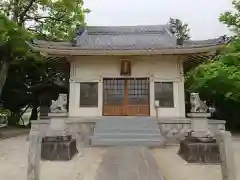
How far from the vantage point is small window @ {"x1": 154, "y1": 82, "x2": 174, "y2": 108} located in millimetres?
13477

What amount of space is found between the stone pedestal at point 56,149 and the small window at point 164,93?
6539mm

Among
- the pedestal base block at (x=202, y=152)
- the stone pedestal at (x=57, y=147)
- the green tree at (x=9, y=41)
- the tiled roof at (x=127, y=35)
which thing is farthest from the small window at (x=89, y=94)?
the pedestal base block at (x=202, y=152)

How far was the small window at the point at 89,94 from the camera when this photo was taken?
13547 mm

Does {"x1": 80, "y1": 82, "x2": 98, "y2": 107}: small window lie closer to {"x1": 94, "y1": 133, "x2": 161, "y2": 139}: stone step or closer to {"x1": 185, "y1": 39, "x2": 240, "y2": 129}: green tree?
{"x1": 94, "y1": 133, "x2": 161, "y2": 139}: stone step

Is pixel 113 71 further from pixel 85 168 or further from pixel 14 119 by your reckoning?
pixel 14 119

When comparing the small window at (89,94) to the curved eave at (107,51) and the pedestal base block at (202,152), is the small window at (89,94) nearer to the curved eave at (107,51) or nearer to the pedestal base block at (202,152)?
the curved eave at (107,51)

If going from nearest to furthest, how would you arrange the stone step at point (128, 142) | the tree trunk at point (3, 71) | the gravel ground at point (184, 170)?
the gravel ground at point (184, 170)
the stone step at point (128, 142)
the tree trunk at point (3, 71)

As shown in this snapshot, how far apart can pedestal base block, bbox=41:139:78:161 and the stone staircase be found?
113 inches

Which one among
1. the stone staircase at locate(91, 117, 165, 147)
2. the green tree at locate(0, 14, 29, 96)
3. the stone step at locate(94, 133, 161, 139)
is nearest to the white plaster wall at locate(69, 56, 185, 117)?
the stone staircase at locate(91, 117, 165, 147)

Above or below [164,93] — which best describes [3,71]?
above

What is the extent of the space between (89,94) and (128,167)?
7651 mm

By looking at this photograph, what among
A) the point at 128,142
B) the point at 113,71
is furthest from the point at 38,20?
the point at 128,142

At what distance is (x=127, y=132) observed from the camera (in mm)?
11375

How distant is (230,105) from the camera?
1827cm
